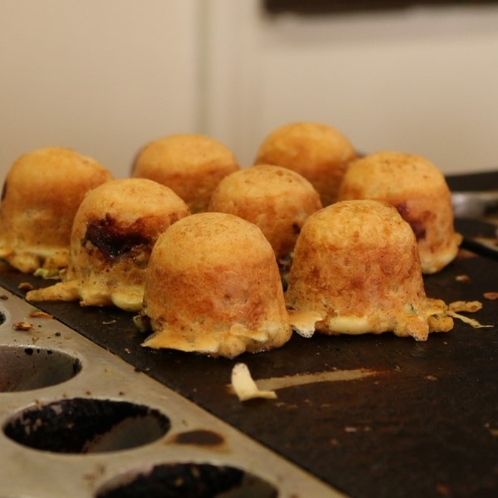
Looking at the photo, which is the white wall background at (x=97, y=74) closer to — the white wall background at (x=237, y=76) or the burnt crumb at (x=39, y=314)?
the white wall background at (x=237, y=76)

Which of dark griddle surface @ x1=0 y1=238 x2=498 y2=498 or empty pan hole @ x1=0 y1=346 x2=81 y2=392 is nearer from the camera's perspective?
dark griddle surface @ x1=0 y1=238 x2=498 y2=498

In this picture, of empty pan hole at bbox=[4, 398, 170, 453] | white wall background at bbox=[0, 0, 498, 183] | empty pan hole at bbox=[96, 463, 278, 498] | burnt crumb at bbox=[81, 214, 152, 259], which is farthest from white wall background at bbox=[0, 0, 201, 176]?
empty pan hole at bbox=[96, 463, 278, 498]

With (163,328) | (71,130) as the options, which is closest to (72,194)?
(163,328)

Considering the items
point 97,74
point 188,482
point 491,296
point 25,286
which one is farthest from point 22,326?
point 97,74

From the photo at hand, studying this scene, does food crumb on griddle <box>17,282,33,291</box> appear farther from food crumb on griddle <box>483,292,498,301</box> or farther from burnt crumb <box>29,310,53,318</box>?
food crumb on griddle <box>483,292,498,301</box>

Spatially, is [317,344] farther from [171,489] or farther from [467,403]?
[171,489]

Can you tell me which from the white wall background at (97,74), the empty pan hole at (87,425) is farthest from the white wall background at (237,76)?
the empty pan hole at (87,425)
